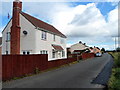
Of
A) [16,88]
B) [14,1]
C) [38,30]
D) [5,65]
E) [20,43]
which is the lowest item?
[16,88]

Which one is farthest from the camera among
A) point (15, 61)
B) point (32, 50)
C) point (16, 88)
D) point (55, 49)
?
point (55, 49)

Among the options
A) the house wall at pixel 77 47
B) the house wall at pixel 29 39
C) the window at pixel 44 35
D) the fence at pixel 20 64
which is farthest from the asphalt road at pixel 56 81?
the house wall at pixel 77 47

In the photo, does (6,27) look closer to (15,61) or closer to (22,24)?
(22,24)

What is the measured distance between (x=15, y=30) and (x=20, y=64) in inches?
420

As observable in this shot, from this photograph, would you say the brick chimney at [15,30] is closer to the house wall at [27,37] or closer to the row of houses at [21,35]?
the row of houses at [21,35]

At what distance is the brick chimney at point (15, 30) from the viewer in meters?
21.6

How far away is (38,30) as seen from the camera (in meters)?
22.7

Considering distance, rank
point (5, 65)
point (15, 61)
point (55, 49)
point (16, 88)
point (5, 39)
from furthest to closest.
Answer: point (55, 49) < point (5, 39) < point (15, 61) < point (5, 65) < point (16, 88)

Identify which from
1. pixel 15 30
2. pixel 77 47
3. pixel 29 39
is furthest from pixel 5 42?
pixel 77 47

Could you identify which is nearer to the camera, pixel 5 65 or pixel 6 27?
pixel 5 65

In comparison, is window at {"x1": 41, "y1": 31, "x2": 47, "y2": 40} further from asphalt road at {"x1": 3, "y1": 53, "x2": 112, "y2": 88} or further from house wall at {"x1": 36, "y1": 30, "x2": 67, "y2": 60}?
asphalt road at {"x1": 3, "y1": 53, "x2": 112, "y2": 88}

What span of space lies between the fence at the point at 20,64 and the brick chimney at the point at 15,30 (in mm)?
6742

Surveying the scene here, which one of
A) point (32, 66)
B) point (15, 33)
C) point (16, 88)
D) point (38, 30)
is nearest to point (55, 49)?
point (38, 30)

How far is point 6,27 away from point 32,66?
1243cm
